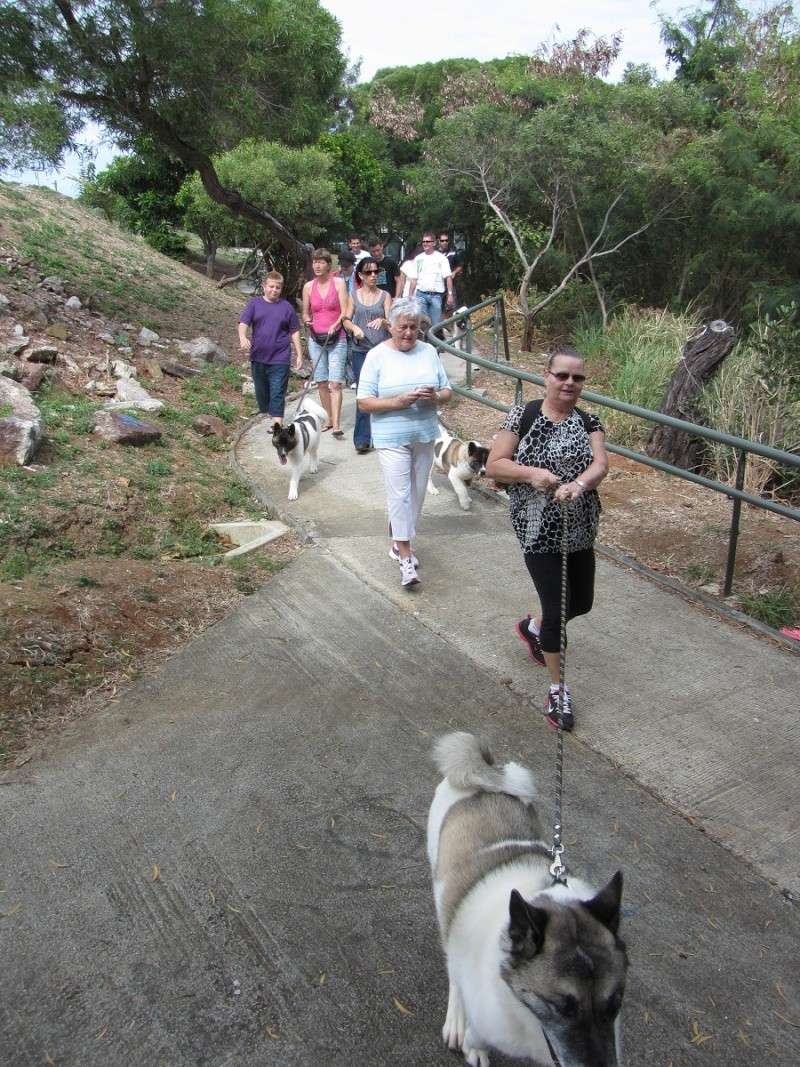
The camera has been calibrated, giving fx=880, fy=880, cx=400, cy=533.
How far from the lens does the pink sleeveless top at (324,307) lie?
918 cm

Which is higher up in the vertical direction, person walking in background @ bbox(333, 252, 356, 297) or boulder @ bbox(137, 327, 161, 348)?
person walking in background @ bbox(333, 252, 356, 297)

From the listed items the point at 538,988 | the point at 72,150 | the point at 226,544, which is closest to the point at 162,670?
the point at 226,544

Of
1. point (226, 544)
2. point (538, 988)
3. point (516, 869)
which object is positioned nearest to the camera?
point (538, 988)

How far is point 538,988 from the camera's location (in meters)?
2.15

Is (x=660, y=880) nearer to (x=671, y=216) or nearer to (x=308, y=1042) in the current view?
(x=308, y=1042)

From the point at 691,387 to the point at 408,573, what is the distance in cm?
432

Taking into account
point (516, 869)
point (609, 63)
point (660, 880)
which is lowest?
point (660, 880)

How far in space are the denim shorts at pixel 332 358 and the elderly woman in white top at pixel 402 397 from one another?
347 centimetres

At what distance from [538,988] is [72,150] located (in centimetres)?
1344

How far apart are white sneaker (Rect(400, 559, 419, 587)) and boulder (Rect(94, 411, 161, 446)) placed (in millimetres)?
3888

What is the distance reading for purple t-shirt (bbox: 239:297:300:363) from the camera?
29.5 ft

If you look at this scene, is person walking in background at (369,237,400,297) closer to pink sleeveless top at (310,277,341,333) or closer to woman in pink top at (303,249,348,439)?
woman in pink top at (303,249,348,439)

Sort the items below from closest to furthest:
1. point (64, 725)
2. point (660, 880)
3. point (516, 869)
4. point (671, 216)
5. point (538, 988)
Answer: point (538, 988) → point (516, 869) → point (660, 880) → point (64, 725) → point (671, 216)

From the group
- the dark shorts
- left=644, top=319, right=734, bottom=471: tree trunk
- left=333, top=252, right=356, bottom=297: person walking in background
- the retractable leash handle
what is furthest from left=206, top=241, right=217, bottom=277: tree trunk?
the retractable leash handle
